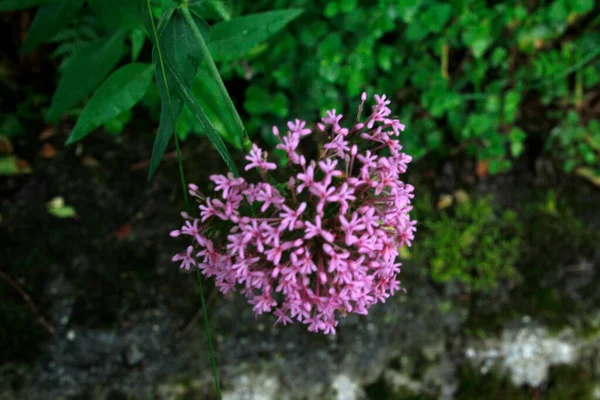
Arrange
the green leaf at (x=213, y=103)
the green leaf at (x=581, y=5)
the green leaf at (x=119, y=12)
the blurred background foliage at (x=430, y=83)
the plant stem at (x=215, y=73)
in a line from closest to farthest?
the plant stem at (x=215, y=73) → the green leaf at (x=119, y=12) → the green leaf at (x=213, y=103) → the blurred background foliage at (x=430, y=83) → the green leaf at (x=581, y=5)

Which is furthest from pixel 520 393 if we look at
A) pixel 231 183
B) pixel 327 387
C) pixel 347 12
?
pixel 231 183

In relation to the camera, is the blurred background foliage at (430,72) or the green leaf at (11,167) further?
the green leaf at (11,167)

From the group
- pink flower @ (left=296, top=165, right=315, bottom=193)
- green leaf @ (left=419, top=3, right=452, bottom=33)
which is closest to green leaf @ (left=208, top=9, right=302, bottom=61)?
pink flower @ (left=296, top=165, right=315, bottom=193)

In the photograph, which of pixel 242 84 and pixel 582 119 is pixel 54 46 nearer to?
pixel 242 84

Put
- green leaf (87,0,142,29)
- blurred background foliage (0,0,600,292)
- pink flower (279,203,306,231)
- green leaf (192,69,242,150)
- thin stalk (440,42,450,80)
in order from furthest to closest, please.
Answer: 1. thin stalk (440,42,450,80)
2. blurred background foliage (0,0,600,292)
3. green leaf (192,69,242,150)
4. green leaf (87,0,142,29)
5. pink flower (279,203,306,231)

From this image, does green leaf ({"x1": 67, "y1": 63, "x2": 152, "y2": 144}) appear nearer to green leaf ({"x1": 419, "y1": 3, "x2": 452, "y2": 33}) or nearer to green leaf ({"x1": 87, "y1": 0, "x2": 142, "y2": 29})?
green leaf ({"x1": 87, "y1": 0, "x2": 142, "y2": 29})

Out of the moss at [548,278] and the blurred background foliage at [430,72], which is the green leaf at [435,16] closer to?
the blurred background foliage at [430,72]

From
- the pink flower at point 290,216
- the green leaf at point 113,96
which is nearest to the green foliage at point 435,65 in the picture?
the green leaf at point 113,96
